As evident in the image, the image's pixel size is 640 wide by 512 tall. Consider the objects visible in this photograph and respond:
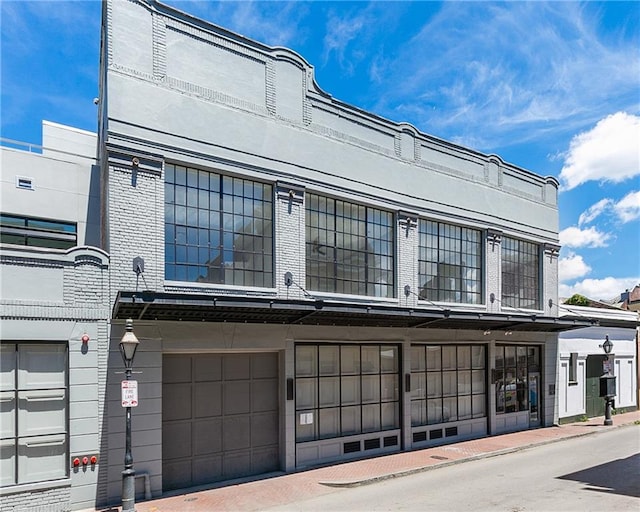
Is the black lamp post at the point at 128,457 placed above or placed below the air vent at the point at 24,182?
below

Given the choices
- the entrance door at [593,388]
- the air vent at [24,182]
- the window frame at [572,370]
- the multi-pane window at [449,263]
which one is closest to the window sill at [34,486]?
the air vent at [24,182]

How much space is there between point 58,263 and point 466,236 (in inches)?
588

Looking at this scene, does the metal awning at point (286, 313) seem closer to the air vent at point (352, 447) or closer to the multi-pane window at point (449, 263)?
the multi-pane window at point (449, 263)

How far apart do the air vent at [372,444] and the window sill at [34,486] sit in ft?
28.8

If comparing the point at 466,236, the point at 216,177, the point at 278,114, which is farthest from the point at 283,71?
the point at 466,236

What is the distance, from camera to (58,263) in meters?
12.0

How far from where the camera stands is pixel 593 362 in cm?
2742

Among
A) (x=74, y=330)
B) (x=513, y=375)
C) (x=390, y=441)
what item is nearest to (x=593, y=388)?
(x=513, y=375)

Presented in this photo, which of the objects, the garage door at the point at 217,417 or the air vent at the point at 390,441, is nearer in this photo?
the garage door at the point at 217,417

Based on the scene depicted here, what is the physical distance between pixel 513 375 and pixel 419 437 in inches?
244

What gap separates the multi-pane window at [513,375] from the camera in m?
22.1

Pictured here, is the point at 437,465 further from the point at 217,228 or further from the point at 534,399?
the point at 534,399

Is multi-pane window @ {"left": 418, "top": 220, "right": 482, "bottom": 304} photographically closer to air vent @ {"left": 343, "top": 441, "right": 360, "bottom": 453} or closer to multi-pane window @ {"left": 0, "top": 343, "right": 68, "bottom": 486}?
air vent @ {"left": 343, "top": 441, "right": 360, "bottom": 453}

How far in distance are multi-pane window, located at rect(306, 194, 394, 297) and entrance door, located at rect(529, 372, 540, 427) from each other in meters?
9.25
